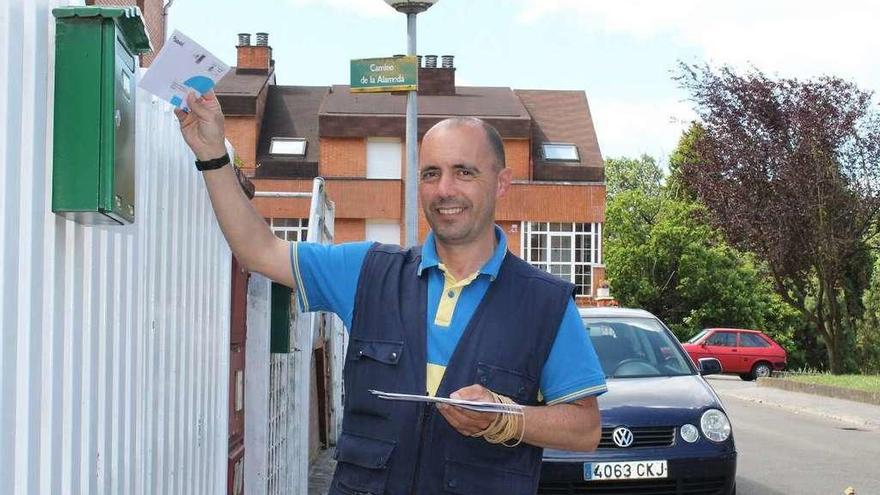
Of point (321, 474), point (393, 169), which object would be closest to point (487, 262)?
point (321, 474)

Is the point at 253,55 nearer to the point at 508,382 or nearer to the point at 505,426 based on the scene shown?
the point at 508,382

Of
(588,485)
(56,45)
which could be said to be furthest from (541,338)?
(588,485)

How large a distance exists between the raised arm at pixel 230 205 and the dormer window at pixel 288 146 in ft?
148

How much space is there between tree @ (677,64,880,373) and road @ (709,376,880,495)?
6810 mm

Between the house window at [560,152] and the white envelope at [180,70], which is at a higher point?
the house window at [560,152]

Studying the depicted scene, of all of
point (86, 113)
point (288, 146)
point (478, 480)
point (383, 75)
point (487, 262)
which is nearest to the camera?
point (86, 113)

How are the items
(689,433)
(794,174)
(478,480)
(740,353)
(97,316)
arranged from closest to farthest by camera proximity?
(97,316) < (478,480) < (689,433) < (794,174) < (740,353)

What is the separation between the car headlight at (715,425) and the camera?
29.1 feet

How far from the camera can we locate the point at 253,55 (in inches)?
2007

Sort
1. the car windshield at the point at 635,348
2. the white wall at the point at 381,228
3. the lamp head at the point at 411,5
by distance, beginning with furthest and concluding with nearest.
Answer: the white wall at the point at 381,228 < the lamp head at the point at 411,5 < the car windshield at the point at 635,348

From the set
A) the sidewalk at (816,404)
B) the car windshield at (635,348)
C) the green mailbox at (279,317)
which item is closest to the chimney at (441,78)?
the sidewalk at (816,404)


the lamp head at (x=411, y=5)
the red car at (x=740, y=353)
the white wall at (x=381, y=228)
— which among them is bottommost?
the red car at (x=740, y=353)

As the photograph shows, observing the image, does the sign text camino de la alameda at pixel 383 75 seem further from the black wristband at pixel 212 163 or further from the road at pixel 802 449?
the black wristband at pixel 212 163

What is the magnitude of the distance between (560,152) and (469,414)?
153ft
